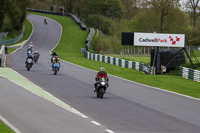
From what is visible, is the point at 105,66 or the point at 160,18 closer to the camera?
the point at 105,66

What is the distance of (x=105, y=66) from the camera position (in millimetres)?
43281

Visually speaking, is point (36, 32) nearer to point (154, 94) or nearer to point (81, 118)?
point (154, 94)

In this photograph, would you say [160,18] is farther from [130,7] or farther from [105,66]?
[105,66]

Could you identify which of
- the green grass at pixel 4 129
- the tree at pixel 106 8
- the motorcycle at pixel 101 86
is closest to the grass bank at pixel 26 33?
the tree at pixel 106 8

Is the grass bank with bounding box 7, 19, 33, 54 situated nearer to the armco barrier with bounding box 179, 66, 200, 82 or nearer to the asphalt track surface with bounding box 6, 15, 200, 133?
the armco barrier with bounding box 179, 66, 200, 82

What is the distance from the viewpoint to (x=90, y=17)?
101750 millimetres

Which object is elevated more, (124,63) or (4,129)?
(4,129)

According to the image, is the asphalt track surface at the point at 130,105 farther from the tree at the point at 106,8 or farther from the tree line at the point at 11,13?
the tree at the point at 106,8

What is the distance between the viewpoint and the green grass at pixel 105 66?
90.7ft

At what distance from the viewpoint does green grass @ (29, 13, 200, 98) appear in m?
27.6

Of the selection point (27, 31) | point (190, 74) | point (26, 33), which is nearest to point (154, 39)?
point (190, 74)

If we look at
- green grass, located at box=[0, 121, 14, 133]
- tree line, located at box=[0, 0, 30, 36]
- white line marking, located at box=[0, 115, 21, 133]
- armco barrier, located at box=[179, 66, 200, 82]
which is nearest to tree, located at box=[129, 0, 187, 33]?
tree line, located at box=[0, 0, 30, 36]

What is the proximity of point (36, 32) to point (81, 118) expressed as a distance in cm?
7149

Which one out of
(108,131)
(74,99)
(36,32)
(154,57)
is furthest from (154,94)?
(36,32)
